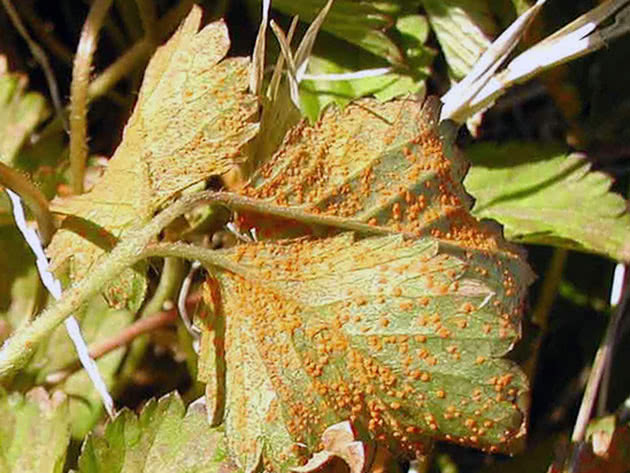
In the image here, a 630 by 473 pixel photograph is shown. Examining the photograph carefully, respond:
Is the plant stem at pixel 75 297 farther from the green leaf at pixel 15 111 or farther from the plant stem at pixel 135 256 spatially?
the green leaf at pixel 15 111

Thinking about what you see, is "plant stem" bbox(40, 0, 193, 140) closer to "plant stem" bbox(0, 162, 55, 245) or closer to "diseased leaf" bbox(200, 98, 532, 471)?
"plant stem" bbox(0, 162, 55, 245)

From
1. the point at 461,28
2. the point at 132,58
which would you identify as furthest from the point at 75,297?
the point at 461,28

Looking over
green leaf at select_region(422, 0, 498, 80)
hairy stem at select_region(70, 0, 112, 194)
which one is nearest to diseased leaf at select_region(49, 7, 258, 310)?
hairy stem at select_region(70, 0, 112, 194)

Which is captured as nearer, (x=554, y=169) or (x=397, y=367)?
(x=397, y=367)

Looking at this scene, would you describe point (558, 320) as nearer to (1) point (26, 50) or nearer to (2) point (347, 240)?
(2) point (347, 240)

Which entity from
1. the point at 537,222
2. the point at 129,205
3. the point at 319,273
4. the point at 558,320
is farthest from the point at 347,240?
the point at 558,320

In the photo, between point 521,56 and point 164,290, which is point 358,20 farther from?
point 164,290

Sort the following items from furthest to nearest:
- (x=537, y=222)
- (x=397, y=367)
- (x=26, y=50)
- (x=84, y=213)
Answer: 1. (x=26, y=50)
2. (x=537, y=222)
3. (x=84, y=213)
4. (x=397, y=367)
